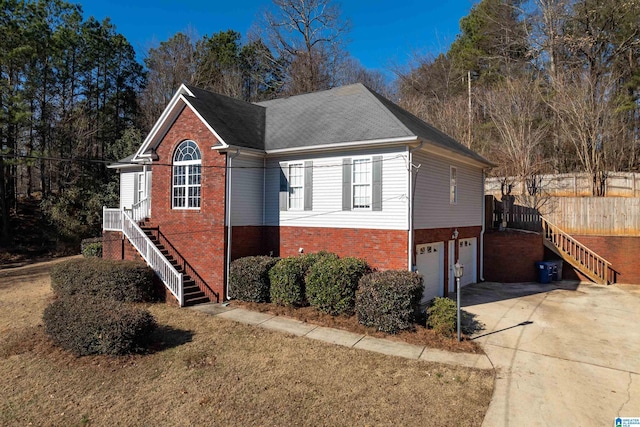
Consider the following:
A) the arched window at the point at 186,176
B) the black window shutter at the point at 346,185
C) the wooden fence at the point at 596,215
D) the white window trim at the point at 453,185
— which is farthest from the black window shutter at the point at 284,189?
the wooden fence at the point at 596,215

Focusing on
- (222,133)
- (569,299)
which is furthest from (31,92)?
(569,299)

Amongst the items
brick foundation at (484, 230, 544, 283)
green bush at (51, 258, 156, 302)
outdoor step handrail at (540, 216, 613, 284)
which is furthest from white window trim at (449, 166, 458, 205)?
green bush at (51, 258, 156, 302)

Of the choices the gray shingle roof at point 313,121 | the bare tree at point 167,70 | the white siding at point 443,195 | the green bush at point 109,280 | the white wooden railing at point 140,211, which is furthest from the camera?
the bare tree at point 167,70

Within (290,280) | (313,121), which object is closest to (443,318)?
(290,280)

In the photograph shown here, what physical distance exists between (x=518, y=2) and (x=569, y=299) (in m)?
24.8

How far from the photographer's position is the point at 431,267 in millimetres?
13258

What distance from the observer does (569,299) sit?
45.0 ft

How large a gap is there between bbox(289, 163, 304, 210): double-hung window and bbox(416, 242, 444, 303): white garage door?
4.57 m

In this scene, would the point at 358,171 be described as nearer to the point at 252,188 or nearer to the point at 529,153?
the point at 252,188

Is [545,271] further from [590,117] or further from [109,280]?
[109,280]

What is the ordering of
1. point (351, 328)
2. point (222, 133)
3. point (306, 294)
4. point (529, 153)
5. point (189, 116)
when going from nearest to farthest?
point (351, 328)
point (306, 294)
point (222, 133)
point (189, 116)
point (529, 153)

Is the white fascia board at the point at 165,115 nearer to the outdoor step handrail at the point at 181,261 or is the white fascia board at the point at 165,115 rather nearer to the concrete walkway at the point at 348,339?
the outdoor step handrail at the point at 181,261

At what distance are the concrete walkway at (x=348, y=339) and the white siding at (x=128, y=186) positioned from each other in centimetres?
1184

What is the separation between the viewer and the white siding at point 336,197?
11656 mm
